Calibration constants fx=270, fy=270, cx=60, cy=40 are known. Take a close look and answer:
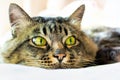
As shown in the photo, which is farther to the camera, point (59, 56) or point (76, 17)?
point (76, 17)

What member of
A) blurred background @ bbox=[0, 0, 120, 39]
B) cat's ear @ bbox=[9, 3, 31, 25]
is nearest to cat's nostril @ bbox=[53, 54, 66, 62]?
cat's ear @ bbox=[9, 3, 31, 25]

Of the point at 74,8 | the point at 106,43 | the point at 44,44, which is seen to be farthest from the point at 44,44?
the point at 74,8

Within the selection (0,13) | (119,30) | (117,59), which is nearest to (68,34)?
(117,59)

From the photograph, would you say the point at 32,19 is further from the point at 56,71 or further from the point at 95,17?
the point at 95,17

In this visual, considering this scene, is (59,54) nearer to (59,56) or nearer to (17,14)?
(59,56)

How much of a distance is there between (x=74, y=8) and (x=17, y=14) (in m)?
0.66

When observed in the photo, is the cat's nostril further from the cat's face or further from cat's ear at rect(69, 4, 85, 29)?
cat's ear at rect(69, 4, 85, 29)

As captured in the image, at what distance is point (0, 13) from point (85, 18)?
487 mm

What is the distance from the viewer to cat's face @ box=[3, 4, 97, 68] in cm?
64

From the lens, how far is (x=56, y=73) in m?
0.57

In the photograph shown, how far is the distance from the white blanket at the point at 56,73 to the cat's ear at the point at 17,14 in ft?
0.45

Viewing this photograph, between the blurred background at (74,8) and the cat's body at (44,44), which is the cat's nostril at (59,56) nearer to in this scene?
the cat's body at (44,44)

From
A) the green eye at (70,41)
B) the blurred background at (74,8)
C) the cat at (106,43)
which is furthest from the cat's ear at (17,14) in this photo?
the blurred background at (74,8)

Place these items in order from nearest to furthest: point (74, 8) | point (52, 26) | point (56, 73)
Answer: point (56, 73)
point (52, 26)
point (74, 8)
